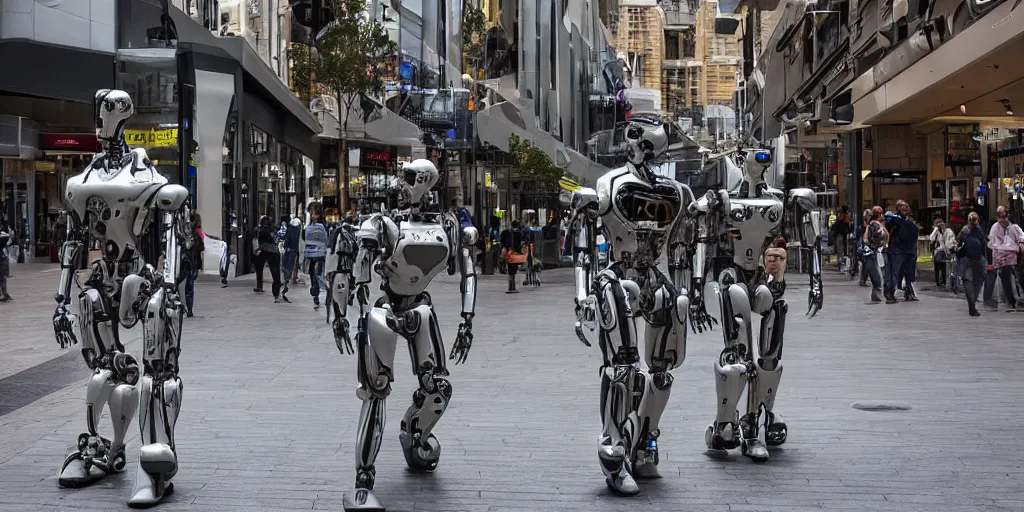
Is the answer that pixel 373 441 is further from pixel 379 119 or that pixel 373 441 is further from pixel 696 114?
pixel 696 114

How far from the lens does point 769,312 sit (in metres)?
8.16

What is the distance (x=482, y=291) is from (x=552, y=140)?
18.7 meters

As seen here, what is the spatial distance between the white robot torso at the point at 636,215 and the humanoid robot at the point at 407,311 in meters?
0.89

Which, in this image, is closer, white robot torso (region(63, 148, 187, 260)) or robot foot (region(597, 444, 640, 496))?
robot foot (region(597, 444, 640, 496))

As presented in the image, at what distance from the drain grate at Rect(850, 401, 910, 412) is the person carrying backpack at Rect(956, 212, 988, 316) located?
32.8 feet

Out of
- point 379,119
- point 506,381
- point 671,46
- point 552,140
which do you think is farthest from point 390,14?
point 671,46

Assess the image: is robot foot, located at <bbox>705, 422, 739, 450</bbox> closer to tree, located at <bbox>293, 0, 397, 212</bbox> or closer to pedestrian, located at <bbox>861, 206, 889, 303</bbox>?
pedestrian, located at <bbox>861, 206, 889, 303</bbox>

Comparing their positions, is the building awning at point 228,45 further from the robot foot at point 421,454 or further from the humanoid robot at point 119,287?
the robot foot at point 421,454

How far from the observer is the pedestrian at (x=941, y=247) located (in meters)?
24.4

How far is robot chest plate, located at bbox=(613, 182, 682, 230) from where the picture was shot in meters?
7.34

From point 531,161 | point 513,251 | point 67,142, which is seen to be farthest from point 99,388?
point 67,142

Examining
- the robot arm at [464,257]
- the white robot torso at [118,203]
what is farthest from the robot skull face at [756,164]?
the white robot torso at [118,203]

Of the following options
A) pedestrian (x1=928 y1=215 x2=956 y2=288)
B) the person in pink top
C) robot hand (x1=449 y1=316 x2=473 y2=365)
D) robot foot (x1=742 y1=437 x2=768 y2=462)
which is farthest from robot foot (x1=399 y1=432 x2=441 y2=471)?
pedestrian (x1=928 y1=215 x2=956 y2=288)

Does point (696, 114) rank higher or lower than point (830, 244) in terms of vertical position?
higher
